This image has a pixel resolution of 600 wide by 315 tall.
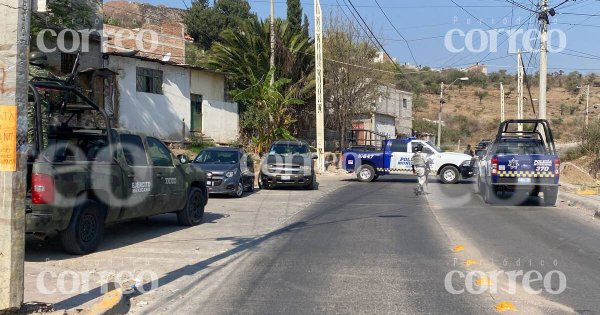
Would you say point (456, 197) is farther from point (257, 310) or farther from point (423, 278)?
point (257, 310)

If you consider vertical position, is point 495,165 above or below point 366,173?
above

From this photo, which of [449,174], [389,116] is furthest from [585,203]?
[389,116]

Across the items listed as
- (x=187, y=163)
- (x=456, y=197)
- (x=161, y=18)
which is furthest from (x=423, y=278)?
(x=161, y=18)

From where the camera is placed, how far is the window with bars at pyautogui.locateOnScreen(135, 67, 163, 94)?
28.7 meters

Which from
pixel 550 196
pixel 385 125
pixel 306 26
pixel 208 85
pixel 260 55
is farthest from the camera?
pixel 385 125

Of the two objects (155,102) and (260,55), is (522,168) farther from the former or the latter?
(260,55)

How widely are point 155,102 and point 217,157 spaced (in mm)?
11563

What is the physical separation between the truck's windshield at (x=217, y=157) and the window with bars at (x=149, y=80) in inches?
426

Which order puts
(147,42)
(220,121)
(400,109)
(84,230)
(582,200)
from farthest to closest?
(400,109) → (147,42) → (220,121) → (582,200) → (84,230)

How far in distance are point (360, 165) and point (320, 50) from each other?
6984 millimetres

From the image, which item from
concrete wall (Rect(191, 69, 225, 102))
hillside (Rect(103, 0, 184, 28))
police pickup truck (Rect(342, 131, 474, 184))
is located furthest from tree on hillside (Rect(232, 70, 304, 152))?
hillside (Rect(103, 0, 184, 28))

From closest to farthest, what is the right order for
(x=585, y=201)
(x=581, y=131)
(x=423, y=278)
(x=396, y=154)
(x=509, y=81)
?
(x=423, y=278)
(x=585, y=201)
(x=396, y=154)
(x=581, y=131)
(x=509, y=81)

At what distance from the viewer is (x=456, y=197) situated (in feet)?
65.5

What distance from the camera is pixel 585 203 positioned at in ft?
55.3
